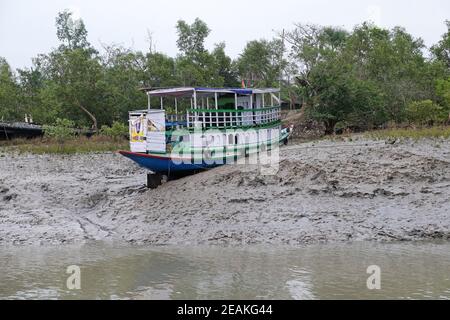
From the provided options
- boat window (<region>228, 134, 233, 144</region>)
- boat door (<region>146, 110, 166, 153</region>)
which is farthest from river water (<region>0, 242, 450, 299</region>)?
boat window (<region>228, 134, 233, 144</region>)

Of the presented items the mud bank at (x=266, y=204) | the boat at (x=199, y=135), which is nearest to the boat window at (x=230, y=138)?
the boat at (x=199, y=135)

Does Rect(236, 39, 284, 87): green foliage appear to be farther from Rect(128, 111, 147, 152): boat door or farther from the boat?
Rect(128, 111, 147, 152): boat door

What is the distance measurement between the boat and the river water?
5.92 metres

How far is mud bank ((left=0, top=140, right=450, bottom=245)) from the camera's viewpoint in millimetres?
13875

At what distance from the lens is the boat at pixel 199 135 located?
19.1 metres

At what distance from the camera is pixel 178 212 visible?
52.0ft

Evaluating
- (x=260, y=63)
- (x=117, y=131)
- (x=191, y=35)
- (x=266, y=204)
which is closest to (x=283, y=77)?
(x=260, y=63)

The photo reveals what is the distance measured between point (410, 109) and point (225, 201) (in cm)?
1926

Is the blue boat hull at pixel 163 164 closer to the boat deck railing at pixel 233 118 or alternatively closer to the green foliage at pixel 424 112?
the boat deck railing at pixel 233 118

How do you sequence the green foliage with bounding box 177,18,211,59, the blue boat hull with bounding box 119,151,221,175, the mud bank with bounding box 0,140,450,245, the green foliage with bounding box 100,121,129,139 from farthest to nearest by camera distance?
the green foliage with bounding box 177,18,211,59
the green foliage with bounding box 100,121,129,139
the blue boat hull with bounding box 119,151,221,175
the mud bank with bounding box 0,140,450,245

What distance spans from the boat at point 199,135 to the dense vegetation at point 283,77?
8.15 metres

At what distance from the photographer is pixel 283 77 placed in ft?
176

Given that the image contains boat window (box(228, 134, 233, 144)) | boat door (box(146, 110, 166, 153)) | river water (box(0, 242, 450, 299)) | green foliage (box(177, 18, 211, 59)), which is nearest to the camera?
river water (box(0, 242, 450, 299))

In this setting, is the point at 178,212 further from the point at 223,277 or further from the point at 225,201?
the point at 223,277
